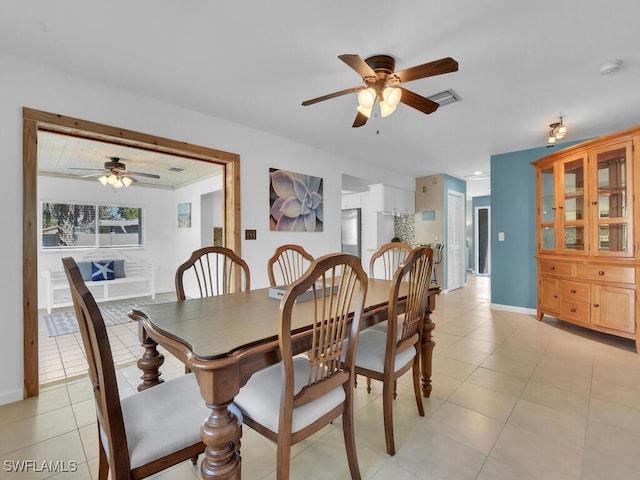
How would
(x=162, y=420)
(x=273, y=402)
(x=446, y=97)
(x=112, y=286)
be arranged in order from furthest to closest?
(x=112, y=286), (x=446, y=97), (x=273, y=402), (x=162, y=420)

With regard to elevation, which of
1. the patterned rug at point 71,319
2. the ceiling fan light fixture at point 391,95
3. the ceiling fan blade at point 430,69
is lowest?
the patterned rug at point 71,319

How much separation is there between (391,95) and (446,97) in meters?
0.91

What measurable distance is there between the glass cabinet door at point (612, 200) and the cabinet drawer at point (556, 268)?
357 millimetres

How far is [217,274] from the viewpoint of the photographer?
85.1 inches

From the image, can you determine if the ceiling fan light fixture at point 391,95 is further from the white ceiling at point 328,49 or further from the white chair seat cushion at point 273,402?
the white chair seat cushion at point 273,402

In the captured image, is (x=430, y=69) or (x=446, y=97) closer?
(x=430, y=69)

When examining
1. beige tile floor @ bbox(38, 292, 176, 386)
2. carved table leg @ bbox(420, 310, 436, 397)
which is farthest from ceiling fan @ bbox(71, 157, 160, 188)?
carved table leg @ bbox(420, 310, 436, 397)

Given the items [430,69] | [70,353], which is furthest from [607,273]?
[70,353]

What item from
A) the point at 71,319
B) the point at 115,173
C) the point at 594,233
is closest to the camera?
the point at 594,233

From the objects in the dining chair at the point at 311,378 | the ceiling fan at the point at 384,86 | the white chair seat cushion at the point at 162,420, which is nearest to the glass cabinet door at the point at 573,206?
the ceiling fan at the point at 384,86

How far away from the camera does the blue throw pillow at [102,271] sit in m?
5.22

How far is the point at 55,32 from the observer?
180cm

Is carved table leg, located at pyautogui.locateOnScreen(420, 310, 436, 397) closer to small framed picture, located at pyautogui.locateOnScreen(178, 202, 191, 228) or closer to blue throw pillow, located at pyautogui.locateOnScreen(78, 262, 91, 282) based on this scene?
small framed picture, located at pyautogui.locateOnScreen(178, 202, 191, 228)

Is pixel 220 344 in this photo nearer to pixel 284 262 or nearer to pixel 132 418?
pixel 132 418
